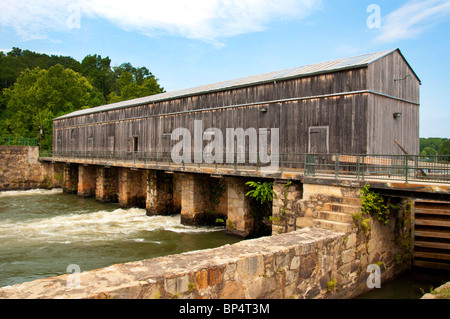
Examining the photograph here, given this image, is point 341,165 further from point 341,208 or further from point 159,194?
point 159,194

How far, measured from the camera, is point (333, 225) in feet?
29.0

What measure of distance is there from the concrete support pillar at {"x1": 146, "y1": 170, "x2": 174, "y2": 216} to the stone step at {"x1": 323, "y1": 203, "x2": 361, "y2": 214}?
12.8 meters

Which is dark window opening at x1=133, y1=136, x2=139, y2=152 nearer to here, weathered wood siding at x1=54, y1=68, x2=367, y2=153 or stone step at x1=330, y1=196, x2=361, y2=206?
weathered wood siding at x1=54, y1=68, x2=367, y2=153

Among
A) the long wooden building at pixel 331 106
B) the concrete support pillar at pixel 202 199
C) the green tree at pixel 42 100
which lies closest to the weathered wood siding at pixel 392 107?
the long wooden building at pixel 331 106

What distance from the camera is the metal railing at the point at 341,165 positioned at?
30.9 ft

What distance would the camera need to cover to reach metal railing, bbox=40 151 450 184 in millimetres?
9404

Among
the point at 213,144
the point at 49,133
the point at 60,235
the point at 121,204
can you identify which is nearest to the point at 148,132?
the point at 121,204

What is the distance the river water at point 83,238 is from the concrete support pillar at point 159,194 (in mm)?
723

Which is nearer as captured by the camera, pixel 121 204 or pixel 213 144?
pixel 213 144

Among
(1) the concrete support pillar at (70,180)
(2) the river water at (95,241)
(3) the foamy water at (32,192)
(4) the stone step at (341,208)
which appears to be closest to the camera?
(4) the stone step at (341,208)

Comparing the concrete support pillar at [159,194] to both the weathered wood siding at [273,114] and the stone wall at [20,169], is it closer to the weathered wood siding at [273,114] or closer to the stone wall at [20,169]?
the weathered wood siding at [273,114]

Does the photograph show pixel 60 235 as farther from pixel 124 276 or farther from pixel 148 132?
pixel 124 276

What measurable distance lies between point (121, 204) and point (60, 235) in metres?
7.73

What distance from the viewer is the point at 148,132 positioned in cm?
2447
